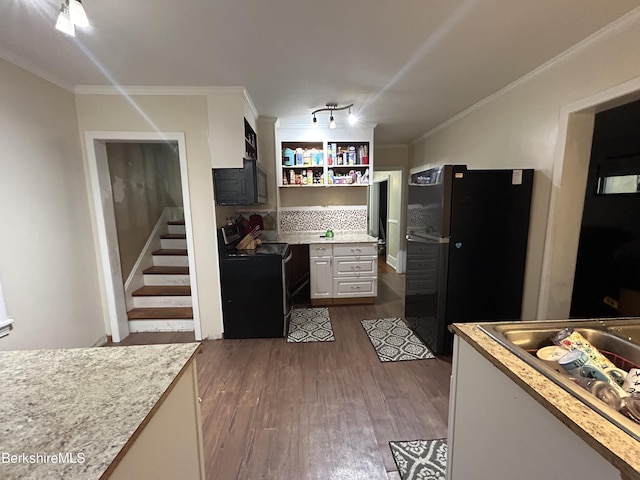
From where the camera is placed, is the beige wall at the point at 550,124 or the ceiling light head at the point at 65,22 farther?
the beige wall at the point at 550,124

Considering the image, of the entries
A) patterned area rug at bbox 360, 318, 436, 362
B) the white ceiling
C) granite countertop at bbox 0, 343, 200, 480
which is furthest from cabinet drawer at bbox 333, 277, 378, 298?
granite countertop at bbox 0, 343, 200, 480

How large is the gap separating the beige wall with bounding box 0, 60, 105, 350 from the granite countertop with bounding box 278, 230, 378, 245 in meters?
2.08

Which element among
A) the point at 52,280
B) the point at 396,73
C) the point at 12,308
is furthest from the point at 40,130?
the point at 396,73

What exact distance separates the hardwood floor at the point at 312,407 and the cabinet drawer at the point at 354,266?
938 mm

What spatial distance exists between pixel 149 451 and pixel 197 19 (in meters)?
2.01

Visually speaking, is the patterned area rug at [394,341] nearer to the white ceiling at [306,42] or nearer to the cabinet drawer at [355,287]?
the cabinet drawer at [355,287]

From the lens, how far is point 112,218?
2.70 m

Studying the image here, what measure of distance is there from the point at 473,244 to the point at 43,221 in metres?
3.39

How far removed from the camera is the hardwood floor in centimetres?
147

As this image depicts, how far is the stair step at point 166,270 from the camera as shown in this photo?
3.30m

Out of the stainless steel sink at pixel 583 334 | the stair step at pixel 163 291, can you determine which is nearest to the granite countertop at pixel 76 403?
the stainless steel sink at pixel 583 334

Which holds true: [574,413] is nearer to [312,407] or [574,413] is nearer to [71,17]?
[312,407]

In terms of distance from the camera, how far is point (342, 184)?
378 cm

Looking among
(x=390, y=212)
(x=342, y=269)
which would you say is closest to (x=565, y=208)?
(x=342, y=269)
